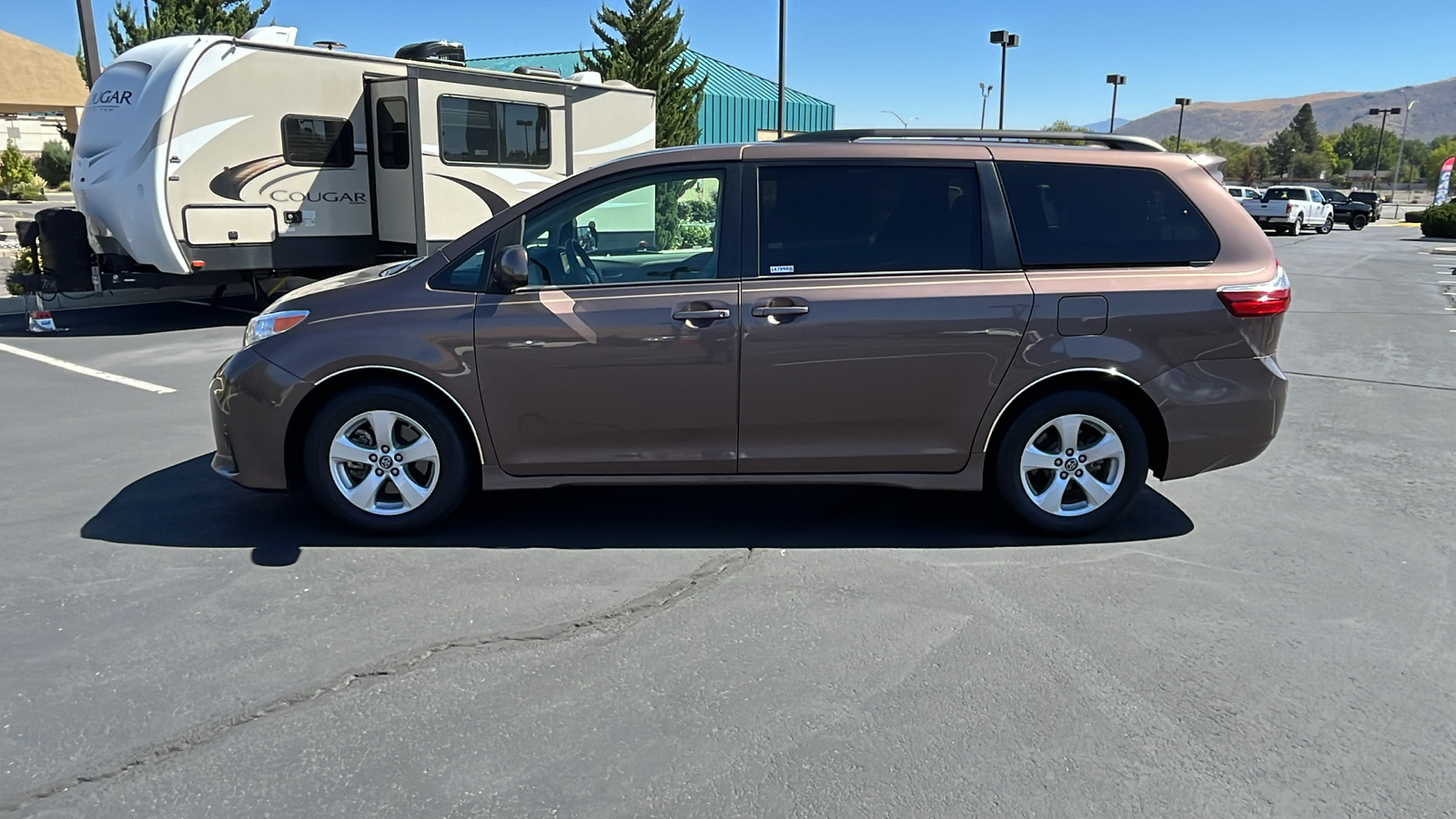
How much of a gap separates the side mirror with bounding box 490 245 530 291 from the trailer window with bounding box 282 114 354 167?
7917mm

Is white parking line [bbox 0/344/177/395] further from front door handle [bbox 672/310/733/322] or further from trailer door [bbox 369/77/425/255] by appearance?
front door handle [bbox 672/310/733/322]

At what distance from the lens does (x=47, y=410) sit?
760cm

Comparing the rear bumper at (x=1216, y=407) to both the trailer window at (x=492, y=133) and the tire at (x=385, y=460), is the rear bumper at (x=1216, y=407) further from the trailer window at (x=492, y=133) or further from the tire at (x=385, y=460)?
the trailer window at (x=492, y=133)

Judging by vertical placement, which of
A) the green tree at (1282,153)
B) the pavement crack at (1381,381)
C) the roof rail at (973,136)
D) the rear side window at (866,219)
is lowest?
the pavement crack at (1381,381)

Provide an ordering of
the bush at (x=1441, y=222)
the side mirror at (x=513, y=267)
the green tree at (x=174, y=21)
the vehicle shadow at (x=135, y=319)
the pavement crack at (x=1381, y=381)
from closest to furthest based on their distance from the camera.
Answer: the side mirror at (x=513, y=267)
the pavement crack at (x=1381, y=381)
the vehicle shadow at (x=135, y=319)
the green tree at (x=174, y=21)
the bush at (x=1441, y=222)

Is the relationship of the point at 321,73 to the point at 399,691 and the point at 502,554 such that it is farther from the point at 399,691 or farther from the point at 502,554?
the point at 399,691

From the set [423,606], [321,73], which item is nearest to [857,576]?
[423,606]

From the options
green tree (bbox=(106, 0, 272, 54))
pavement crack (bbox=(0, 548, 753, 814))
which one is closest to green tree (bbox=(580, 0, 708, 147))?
green tree (bbox=(106, 0, 272, 54))

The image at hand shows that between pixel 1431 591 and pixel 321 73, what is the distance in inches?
436

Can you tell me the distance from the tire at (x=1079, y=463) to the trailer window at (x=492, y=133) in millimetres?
Answer: 8972

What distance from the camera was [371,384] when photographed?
4.91 m

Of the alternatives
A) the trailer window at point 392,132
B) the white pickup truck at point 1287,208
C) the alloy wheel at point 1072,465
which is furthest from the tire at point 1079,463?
the white pickup truck at point 1287,208

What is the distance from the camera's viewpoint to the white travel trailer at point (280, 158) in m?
10.7

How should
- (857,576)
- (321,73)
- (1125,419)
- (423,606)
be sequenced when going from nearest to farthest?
1. (423,606)
2. (857,576)
3. (1125,419)
4. (321,73)
